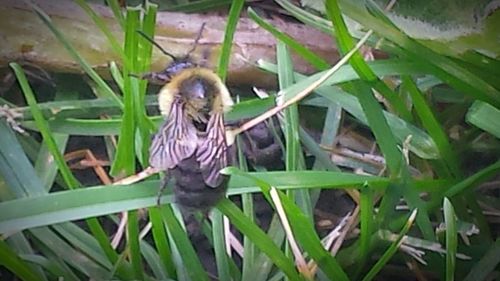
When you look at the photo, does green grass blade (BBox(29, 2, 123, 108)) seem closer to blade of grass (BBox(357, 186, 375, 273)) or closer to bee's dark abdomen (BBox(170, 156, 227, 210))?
bee's dark abdomen (BBox(170, 156, 227, 210))

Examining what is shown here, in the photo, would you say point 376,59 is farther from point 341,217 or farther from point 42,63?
point 42,63

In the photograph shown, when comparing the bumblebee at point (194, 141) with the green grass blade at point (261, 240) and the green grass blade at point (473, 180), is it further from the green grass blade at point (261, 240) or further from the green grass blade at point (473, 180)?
the green grass blade at point (473, 180)

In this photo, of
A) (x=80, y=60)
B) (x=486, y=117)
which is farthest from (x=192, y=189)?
(x=486, y=117)

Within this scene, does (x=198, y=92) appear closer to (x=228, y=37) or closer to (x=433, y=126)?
(x=228, y=37)

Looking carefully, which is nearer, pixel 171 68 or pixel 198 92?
pixel 198 92

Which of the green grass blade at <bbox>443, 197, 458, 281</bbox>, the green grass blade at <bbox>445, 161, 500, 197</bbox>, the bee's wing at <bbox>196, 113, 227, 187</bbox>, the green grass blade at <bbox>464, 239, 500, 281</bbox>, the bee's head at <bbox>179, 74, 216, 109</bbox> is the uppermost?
the bee's head at <bbox>179, 74, 216, 109</bbox>

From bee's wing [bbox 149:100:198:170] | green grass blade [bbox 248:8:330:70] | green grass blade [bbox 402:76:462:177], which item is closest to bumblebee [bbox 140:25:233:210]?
bee's wing [bbox 149:100:198:170]

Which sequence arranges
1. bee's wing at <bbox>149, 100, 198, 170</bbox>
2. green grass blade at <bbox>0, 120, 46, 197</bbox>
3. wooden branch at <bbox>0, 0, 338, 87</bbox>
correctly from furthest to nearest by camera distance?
wooden branch at <bbox>0, 0, 338, 87</bbox> < green grass blade at <bbox>0, 120, 46, 197</bbox> < bee's wing at <bbox>149, 100, 198, 170</bbox>

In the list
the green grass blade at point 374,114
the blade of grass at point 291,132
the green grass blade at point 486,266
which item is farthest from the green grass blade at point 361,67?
the green grass blade at point 486,266
